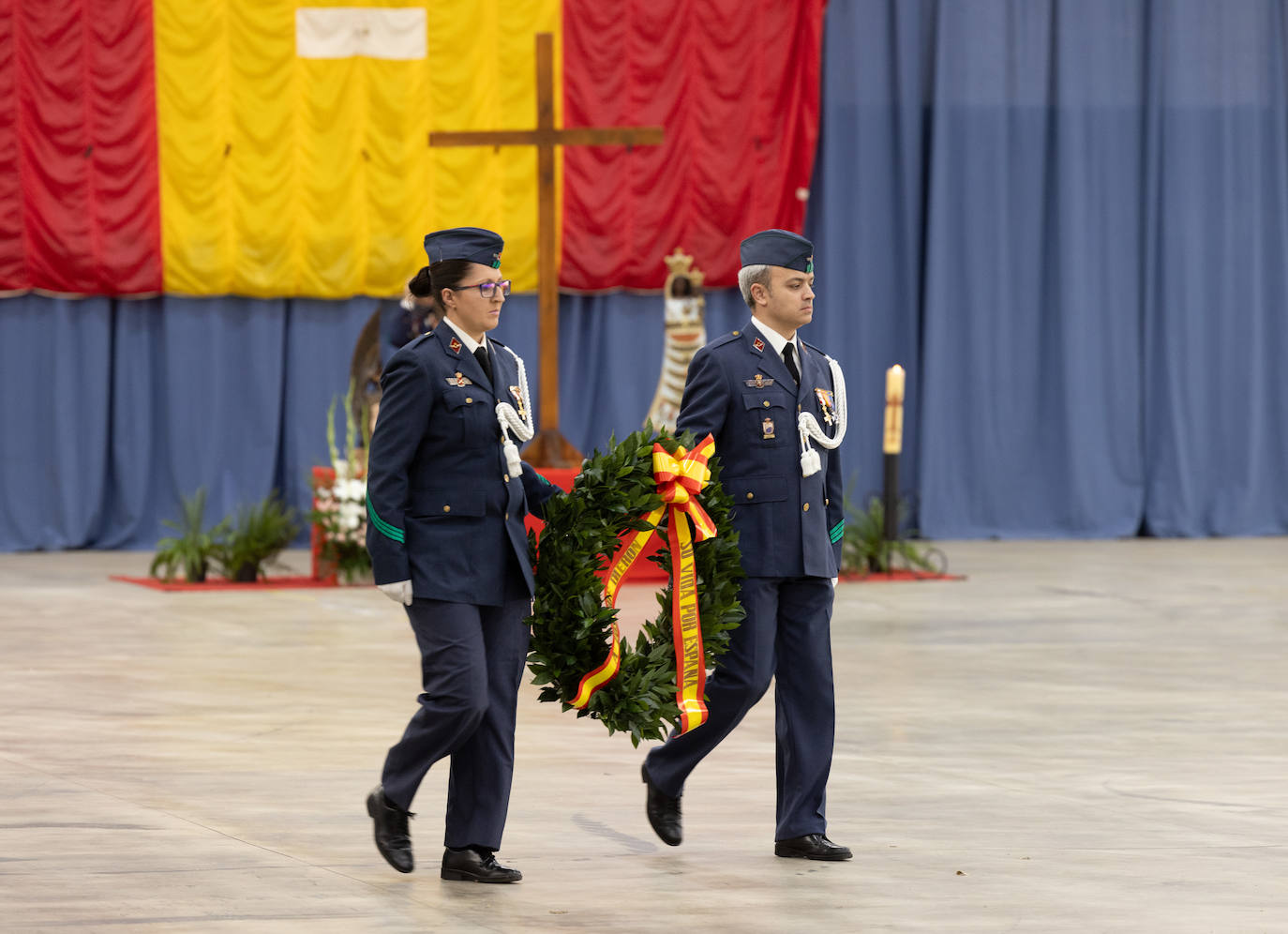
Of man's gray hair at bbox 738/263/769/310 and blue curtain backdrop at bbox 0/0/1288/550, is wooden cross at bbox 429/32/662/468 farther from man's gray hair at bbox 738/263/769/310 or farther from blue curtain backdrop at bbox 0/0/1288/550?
man's gray hair at bbox 738/263/769/310

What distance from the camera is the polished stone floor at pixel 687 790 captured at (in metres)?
3.81

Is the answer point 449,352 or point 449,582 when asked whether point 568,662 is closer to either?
point 449,582

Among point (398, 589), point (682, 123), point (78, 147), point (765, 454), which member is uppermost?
point (682, 123)

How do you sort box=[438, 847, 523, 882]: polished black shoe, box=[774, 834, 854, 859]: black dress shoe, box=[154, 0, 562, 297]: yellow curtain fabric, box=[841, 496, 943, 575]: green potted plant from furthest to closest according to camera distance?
box=[154, 0, 562, 297]: yellow curtain fabric
box=[841, 496, 943, 575]: green potted plant
box=[774, 834, 854, 859]: black dress shoe
box=[438, 847, 523, 882]: polished black shoe

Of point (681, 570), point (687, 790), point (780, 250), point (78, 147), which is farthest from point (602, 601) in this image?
point (78, 147)

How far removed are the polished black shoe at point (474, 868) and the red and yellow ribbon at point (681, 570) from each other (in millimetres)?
387

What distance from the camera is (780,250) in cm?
444

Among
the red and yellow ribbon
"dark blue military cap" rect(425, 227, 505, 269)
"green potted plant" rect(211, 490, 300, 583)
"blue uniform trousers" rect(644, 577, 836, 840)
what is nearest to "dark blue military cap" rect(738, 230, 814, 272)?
the red and yellow ribbon

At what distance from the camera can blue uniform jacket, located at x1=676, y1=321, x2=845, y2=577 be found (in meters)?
4.34

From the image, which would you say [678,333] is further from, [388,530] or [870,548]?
[388,530]

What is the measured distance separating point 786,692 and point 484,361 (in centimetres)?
105

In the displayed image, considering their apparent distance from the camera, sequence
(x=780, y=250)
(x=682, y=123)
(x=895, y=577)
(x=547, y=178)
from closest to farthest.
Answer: (x=780, y=250)
(x=547, y=178)
(x=895, y=577)
(x=682, y=123)

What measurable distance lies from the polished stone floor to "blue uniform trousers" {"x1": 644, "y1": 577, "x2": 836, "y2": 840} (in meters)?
0.16

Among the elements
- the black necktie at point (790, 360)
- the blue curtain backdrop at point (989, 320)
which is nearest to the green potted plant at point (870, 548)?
the blue curtain backdrop at point (989, 320)
